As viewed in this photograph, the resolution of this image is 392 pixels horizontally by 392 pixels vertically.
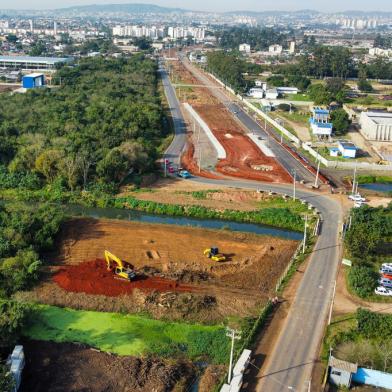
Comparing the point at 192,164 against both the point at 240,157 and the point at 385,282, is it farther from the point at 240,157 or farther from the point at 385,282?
the point at 385,282

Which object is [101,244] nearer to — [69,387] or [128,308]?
[128,308]

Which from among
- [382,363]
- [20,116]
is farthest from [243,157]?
[382,363]

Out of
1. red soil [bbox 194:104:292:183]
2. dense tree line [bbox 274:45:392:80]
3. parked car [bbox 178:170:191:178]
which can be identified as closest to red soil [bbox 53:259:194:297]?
parked car [bbox 178:170:191:178]

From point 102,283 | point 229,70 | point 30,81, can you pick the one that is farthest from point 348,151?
point 30,81

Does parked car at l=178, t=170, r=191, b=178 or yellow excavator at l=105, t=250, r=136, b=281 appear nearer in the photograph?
yellow excavator at l=105, t=250, r=136, b=281

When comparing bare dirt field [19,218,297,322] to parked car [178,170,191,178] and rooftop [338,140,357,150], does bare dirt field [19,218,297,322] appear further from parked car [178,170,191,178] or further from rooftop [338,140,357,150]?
rooftop [338,140,357,150]

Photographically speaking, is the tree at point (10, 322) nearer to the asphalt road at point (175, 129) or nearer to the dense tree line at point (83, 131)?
the dense tree line at point (83, 131)
